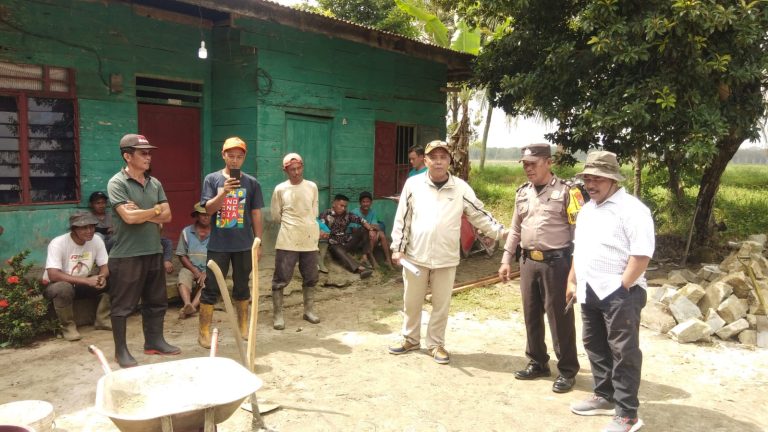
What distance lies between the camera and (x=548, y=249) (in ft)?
13.6

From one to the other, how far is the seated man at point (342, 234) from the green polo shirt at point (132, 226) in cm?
369

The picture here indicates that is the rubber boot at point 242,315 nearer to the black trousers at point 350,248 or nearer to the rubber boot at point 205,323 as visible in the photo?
the rubber boot at point 205,323

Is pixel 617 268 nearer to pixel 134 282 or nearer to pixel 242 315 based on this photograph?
pixel 242 315

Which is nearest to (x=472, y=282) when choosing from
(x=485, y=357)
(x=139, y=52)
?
(x=485, y=357)

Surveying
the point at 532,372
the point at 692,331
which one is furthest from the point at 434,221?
the point at 692,331

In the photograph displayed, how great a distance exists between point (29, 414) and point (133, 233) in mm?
1606

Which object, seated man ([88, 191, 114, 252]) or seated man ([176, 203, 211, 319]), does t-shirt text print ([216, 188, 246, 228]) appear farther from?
seated man ([88, 191, 114, 252])

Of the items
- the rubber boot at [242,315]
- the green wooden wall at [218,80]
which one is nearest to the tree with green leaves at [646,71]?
the green wooden wall at [218,80]

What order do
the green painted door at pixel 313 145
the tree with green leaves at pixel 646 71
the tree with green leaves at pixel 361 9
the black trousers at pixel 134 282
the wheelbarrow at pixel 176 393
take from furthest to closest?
the tree with green leaves at pixel 361 9 → the green painted door at pixel 313 145 → the tree with green leaves at pixel 646 71 → the black trousers at pixel 134 282 → the wheelbarrow at pixel 176 393

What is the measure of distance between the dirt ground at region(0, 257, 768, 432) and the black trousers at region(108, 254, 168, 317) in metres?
0.54

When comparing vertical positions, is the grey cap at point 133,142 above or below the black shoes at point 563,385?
above

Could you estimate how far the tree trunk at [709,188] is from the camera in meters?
9.06

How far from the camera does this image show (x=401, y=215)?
16.2ft

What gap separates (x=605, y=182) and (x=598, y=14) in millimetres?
4287
